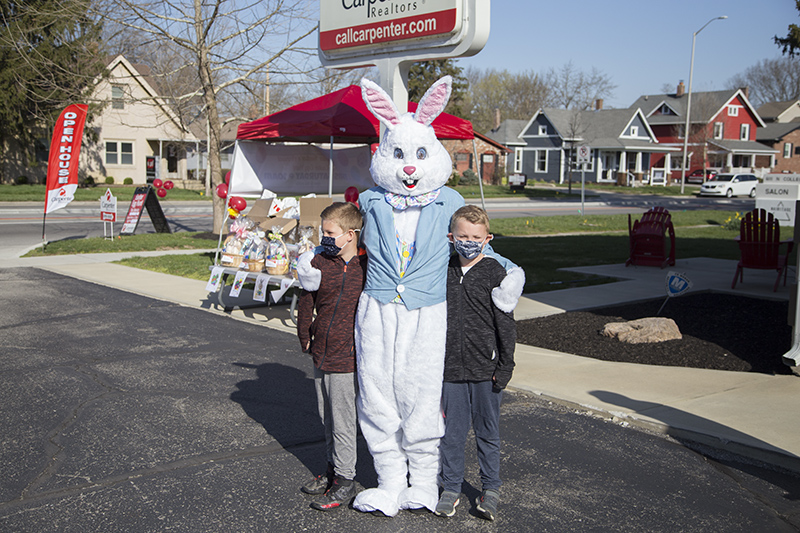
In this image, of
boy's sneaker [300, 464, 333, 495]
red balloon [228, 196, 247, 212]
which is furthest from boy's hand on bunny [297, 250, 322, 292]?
red balloon [228, 196, 247, 212]

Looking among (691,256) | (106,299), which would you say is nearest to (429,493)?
(106,299)

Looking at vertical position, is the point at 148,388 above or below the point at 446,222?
below

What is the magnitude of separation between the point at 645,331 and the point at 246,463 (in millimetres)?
4845

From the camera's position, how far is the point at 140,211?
17.1 meters

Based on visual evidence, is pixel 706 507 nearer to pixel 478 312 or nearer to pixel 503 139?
pixel 478 312

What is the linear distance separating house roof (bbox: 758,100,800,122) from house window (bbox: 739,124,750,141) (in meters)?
15.6

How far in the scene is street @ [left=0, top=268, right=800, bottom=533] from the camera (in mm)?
3596

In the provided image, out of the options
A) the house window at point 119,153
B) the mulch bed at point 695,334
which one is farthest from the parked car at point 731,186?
the mulch bed at point 695,334

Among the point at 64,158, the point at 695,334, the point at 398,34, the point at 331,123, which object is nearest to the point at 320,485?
the point at 398,34

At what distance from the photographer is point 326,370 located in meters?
3.73

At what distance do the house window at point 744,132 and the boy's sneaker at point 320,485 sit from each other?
67.6 metres

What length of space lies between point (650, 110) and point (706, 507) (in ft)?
203

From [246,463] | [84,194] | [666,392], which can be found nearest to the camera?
[246,463]

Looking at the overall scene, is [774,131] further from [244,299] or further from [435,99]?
[435,99]
